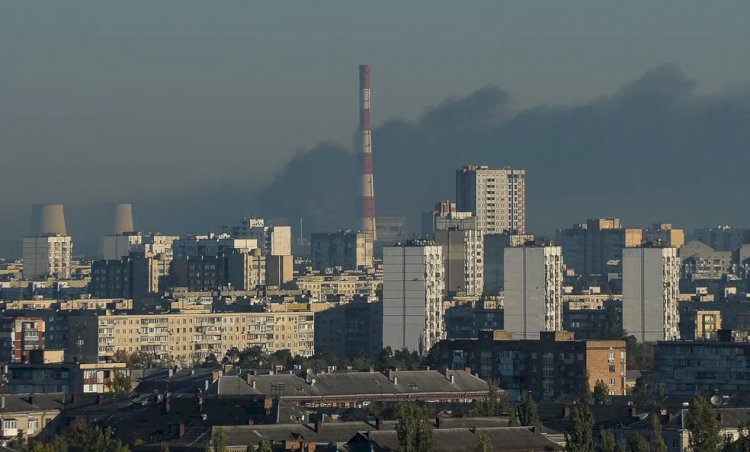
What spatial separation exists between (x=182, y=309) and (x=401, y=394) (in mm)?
63269

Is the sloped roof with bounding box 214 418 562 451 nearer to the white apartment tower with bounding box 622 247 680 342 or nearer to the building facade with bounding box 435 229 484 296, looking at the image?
the white apartment tower with bounding box 622 247 680 342

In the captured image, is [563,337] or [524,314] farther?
[524,314]

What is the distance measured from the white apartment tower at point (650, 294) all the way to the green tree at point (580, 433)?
74.6 meters

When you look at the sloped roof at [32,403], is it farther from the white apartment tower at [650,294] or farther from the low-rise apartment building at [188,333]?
the white apartment tower at [650,294]

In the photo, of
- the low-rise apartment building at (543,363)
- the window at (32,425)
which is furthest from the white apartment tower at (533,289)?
the window at (32,425)

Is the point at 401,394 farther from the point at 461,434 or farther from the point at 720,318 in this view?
the point at 720,318

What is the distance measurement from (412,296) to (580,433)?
82074 millimetres

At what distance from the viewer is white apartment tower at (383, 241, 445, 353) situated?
5640 inches

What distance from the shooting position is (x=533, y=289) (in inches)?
5689

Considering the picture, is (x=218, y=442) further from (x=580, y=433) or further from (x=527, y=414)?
(x=527, y=414)

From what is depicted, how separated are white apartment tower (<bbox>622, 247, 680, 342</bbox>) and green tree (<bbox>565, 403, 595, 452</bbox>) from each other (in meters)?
74.6

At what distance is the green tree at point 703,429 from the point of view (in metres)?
Answer: 64.2

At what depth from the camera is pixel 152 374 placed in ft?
317

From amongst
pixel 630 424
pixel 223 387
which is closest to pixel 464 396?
pixel 223 387
